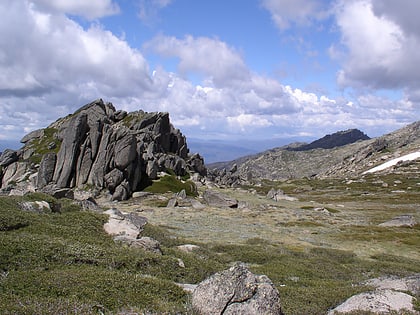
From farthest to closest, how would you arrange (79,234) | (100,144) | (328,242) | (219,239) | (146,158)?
(146,158) < (100,144) < (328,242) < (219,239) < (79,234)

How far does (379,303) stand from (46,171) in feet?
271

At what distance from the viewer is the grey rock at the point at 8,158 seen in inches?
3804

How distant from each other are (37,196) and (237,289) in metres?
25.5

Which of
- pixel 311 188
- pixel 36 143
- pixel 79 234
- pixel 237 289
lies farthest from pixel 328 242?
pixel 311 188

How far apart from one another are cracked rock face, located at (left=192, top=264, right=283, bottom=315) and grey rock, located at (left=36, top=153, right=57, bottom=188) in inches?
3091

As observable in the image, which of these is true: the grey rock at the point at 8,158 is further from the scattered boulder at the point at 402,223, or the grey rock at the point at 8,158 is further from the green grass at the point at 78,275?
the scattered boulder at the point at 402,223

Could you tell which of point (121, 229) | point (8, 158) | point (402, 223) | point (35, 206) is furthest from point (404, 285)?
point (8, 158)

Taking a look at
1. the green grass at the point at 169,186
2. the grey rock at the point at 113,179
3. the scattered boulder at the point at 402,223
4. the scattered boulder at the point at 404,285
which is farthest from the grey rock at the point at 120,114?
the scattered boulder at the point at 404,285

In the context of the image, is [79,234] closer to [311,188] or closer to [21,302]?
[21,302]

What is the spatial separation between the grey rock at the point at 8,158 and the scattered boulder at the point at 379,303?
10057 cm

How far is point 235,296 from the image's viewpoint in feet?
43.1

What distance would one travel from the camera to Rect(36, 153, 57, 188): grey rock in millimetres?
83375

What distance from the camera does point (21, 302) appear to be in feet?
36.7

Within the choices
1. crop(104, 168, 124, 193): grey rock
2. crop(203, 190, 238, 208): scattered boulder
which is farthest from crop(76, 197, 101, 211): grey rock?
crop(203, 190, 238, 208): scattered boulder
